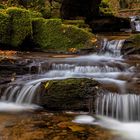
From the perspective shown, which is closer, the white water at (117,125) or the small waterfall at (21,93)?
the white water at (117,125)

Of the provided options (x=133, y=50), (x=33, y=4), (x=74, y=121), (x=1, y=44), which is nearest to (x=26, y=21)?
(x=1, y=44)

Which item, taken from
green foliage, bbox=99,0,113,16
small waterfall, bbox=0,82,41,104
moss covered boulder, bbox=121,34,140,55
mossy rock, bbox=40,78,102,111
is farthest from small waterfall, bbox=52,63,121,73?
green foliage, bbox=99,0,113,16

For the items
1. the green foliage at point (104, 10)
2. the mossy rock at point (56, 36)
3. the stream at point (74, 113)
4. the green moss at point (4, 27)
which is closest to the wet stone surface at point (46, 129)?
the stream at point (74, 113)

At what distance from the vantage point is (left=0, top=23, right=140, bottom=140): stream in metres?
6.06

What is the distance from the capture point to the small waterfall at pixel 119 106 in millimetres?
7031

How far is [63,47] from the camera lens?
1342cm

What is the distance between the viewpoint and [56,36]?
1356 cm

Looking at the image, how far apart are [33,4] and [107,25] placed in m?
4.03

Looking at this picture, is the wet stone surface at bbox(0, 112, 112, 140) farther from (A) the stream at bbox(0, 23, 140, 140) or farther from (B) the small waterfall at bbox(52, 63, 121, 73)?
(B) the small waterfall at bbox(52, 63, 121, 73)

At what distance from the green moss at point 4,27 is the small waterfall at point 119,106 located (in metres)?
6.54

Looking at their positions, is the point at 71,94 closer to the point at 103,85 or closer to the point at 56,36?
the point at 103,85

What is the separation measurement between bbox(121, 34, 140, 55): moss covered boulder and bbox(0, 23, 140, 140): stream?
88.0 inches

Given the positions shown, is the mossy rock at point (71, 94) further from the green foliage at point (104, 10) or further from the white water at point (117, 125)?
the green foliage at point (104, 10)

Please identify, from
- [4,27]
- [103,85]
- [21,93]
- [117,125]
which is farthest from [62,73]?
[4,27]
